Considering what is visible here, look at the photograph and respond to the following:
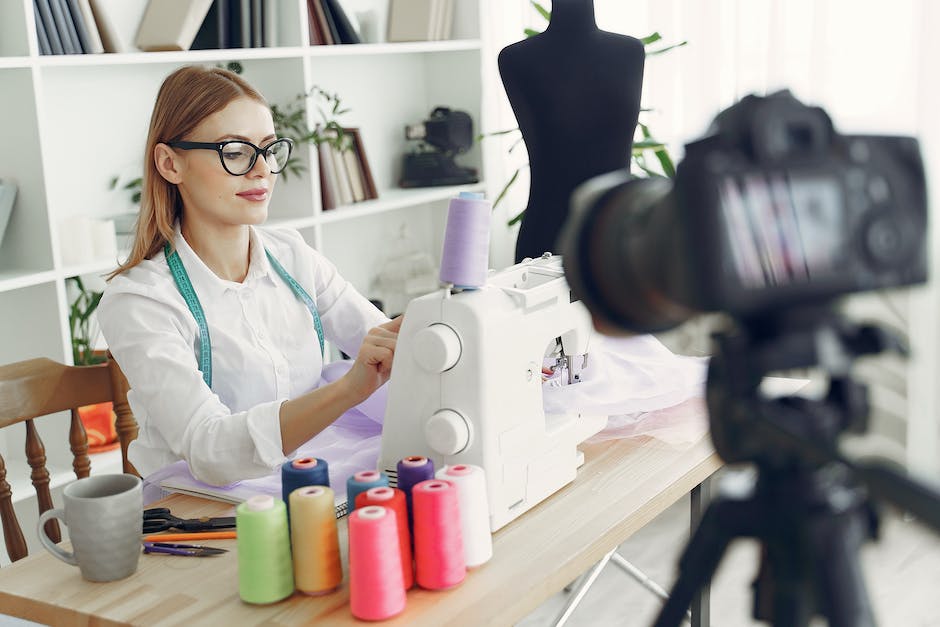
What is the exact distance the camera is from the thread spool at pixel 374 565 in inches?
49.0

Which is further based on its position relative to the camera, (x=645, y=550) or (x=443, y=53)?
(x=443, y=53)

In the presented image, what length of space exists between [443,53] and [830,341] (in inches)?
150

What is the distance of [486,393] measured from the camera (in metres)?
1.51

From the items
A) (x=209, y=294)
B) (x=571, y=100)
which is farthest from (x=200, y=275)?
(x=571, y=100)

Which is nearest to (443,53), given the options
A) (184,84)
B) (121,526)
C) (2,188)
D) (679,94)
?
(679,94)

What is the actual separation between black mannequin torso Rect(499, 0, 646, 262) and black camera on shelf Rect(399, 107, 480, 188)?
1569 mm

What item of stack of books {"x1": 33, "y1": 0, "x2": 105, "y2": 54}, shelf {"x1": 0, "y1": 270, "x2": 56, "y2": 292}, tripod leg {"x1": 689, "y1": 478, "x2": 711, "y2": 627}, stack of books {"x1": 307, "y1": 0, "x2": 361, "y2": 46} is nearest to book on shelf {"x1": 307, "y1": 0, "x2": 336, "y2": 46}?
stack of books {"x1": 307, "y1": 0, "x2": 361, "y2": 46}

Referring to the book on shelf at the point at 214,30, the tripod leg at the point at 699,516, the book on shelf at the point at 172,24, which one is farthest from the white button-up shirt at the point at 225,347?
the book on shelf at the point at 214,30

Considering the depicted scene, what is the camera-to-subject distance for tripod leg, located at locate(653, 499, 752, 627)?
77 centimetres

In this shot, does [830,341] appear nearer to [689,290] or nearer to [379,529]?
[689,290]

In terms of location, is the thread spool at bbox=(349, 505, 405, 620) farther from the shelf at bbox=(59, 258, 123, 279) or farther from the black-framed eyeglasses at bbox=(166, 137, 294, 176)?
the shelf at bbox=(59, 258, 123, 279)

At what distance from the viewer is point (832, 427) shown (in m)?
0.75

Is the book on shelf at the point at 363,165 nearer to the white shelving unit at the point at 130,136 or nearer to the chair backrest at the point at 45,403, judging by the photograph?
the white shelving unit at the point at 130,136

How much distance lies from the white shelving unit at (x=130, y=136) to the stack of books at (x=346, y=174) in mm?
53
